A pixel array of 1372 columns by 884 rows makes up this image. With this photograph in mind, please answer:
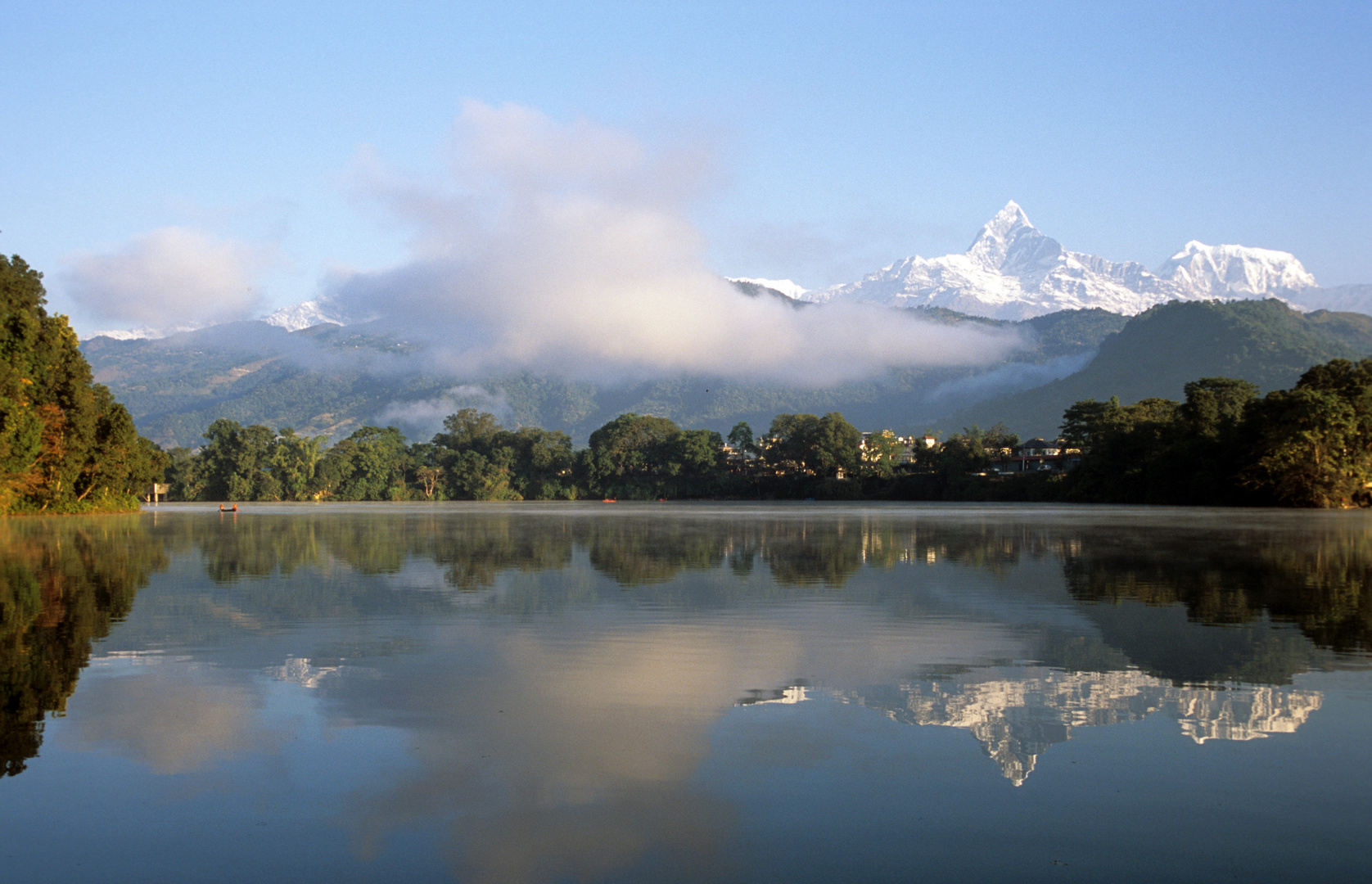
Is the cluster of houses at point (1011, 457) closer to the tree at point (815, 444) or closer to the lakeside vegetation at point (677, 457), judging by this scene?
the lakeside vegetation at point (677, 457)

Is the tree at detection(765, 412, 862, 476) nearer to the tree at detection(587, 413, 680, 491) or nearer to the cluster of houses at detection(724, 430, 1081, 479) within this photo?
the cluster of houses at detection(724, 430, 1081, 479)

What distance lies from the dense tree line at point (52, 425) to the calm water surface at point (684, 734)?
28534 mm

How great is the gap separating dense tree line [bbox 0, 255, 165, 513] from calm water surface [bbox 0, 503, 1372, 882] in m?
28.5

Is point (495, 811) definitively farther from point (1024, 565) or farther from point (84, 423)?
point (84, 423)

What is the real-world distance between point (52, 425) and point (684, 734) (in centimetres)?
4907

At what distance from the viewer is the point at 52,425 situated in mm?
46156

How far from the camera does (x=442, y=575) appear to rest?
1745 centimetres

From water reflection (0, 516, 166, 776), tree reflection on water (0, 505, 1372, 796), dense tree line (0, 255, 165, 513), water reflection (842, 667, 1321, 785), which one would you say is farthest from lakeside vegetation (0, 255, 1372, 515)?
water reflection (842, 667, 1321, 785)

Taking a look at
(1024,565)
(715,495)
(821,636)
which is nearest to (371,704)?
(821,636)

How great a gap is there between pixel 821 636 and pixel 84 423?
156 ft

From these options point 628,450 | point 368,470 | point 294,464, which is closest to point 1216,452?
point 628,450

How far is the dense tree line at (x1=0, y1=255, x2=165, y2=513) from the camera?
38.0 metres

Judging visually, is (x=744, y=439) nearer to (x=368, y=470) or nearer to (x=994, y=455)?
(x=994, y=455)

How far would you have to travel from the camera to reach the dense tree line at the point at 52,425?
38031mm
